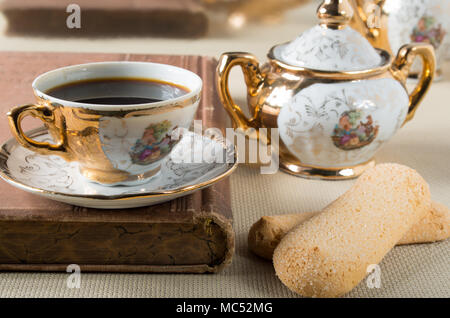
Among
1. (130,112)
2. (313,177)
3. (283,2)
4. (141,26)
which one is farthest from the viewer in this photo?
(283,2)

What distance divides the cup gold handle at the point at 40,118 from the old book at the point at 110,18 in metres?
1.07

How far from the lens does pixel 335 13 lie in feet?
2.06

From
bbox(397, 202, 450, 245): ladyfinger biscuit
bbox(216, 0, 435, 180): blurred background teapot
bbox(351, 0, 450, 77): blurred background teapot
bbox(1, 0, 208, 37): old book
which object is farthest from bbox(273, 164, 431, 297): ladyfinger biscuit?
bbox(1, 0, 208, 37): old book

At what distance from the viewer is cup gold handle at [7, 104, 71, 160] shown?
1.48 ft

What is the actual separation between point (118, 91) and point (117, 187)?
84mm

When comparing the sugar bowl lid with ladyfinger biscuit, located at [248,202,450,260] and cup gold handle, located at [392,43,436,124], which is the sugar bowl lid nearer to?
cup gold handle, located at [392,43,436,124]

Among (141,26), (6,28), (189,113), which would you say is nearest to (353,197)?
(189,113)

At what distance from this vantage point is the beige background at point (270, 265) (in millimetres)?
436

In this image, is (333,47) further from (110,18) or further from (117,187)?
(110,18)

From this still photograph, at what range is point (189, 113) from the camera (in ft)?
1.56

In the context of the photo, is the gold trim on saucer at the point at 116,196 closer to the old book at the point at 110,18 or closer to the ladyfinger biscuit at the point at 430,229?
the ladyfinger biscuit at the point at 430,229

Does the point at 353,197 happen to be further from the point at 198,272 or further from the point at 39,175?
the point at 39,175

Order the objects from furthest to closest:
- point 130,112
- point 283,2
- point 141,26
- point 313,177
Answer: point 283,2 → point 141,26 → point 313,177 → point 130,112

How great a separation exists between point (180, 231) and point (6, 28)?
1.27m
